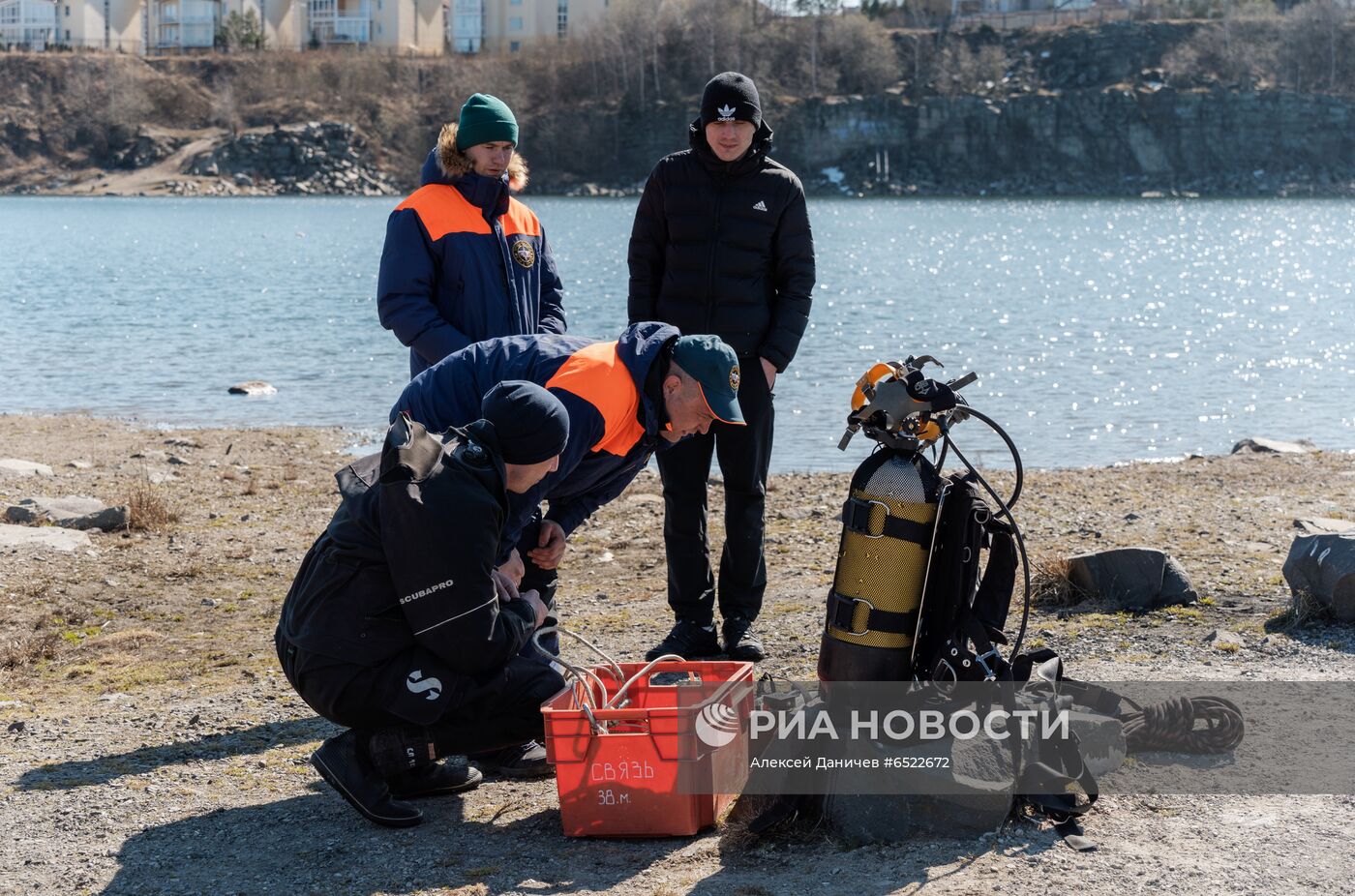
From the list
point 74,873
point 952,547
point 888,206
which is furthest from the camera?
point 888,206

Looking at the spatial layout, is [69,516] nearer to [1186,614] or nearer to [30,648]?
[30,648]

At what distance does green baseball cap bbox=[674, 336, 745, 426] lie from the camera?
4.40 meters

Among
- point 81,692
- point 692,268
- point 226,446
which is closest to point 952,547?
point 692,268

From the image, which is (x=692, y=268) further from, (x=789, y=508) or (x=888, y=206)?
(x=888, y=206)

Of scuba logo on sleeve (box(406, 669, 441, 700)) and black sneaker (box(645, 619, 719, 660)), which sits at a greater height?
scuba logo on sleeve (box(406, 669, 441, 700))

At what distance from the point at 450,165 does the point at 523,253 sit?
1.41 feet

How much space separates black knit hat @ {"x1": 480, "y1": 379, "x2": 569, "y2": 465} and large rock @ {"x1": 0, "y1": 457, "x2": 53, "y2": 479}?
7.48 m

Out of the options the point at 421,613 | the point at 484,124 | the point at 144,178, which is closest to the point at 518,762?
the point at 421,613


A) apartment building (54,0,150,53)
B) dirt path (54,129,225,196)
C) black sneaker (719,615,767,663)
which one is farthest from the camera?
apartment building (54,0,150,53)

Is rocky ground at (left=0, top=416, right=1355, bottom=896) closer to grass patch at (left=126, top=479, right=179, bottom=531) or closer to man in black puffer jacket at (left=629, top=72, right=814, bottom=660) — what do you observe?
grass patch at (left=126, top=479, right=179, bottom=531)

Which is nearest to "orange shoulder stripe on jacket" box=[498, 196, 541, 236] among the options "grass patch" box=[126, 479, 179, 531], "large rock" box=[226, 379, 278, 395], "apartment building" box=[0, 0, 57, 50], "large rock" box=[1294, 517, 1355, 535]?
"grass patch" box=[126, 479, 179, 531]

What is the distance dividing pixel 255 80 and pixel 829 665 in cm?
12007

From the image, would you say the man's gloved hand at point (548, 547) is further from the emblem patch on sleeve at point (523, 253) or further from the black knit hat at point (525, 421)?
the emblem patch on sleeve at point (523, 253)

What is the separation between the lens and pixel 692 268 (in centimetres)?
617
